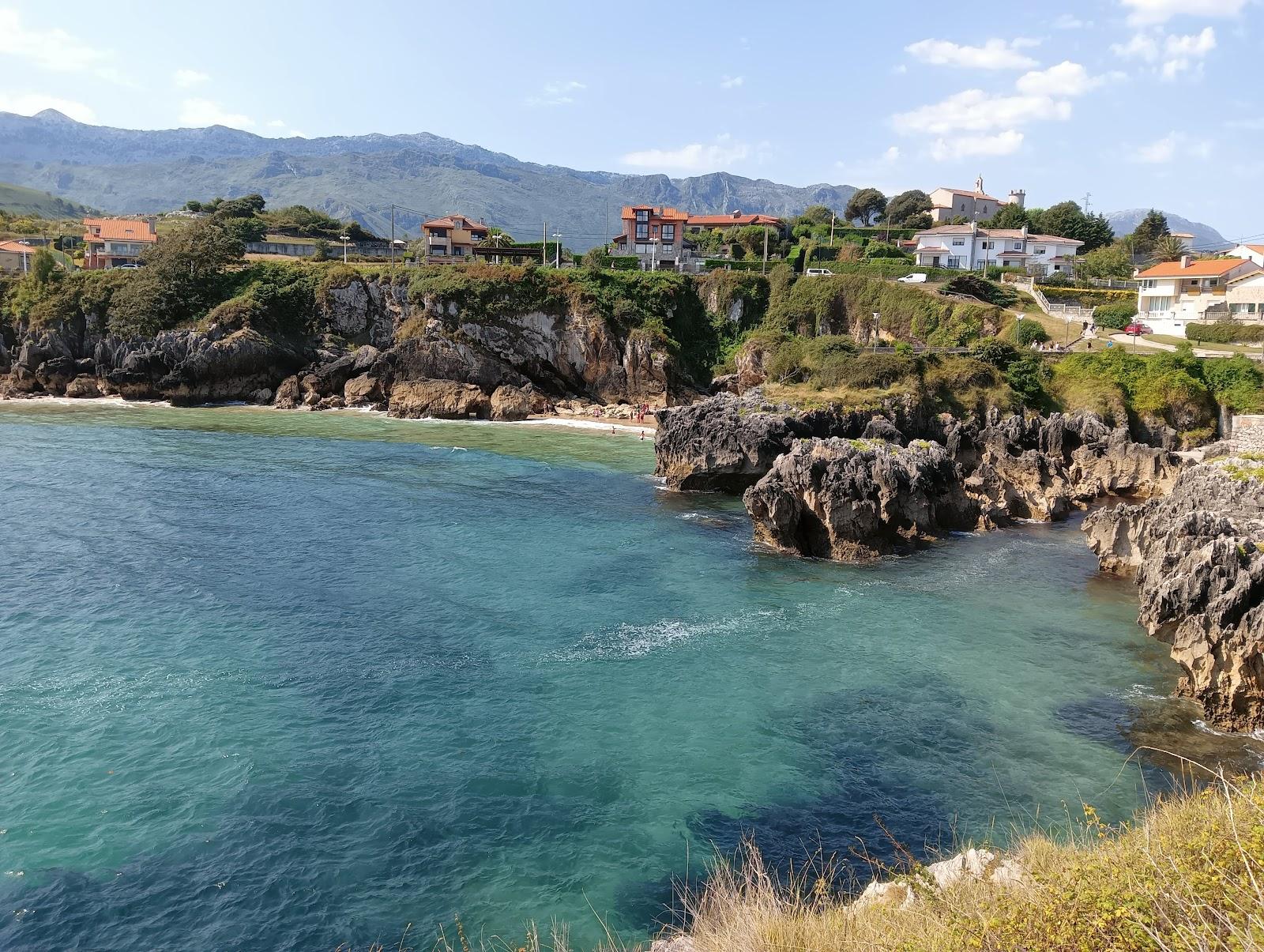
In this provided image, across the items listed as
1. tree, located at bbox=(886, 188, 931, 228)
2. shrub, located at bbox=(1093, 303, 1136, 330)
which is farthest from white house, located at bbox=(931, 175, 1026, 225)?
shrub, located at bbox=(1093, 303, 1136, 330)

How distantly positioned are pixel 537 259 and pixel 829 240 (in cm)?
3528

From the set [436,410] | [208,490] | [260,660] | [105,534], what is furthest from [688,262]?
[260,660]

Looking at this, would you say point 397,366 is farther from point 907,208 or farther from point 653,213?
point 907,208

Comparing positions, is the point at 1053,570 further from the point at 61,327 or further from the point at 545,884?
the point at 61,327

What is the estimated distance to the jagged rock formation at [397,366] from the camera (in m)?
78.8

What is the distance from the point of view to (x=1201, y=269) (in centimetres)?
7838

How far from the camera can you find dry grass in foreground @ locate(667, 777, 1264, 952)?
920cm

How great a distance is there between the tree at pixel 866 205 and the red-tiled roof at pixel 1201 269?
6592 cm

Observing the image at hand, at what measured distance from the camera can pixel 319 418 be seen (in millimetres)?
74312

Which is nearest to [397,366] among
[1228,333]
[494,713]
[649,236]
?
[649,236]

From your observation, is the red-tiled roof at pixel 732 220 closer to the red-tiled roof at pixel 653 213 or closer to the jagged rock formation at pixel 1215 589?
the red-tiled roof at pixel 653 213

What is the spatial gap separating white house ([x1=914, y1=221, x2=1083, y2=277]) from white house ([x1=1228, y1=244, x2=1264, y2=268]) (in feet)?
53.2

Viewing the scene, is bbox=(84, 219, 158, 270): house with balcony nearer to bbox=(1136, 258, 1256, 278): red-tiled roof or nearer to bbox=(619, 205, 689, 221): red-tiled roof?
bbox=(619, 205, 689, 221): red-tiled roof

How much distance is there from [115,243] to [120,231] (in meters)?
2.69
